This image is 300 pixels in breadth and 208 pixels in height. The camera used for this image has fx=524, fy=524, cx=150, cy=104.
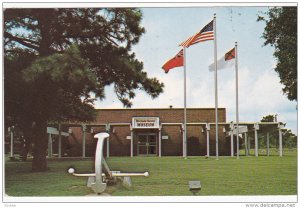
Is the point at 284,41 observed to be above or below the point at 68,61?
above

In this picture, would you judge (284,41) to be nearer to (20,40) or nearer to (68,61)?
(68,61)

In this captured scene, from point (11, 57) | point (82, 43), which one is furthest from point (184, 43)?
point (11, 57)

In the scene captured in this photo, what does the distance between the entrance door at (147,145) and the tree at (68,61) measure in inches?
155

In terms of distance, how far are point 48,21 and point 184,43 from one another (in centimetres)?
197

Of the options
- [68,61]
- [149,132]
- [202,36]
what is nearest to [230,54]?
[202,36]

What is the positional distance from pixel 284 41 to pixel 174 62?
1.66 meters

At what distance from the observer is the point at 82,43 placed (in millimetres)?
7465

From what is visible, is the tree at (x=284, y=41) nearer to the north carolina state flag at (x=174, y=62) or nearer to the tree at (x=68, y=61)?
the north carolina state flag at (x=174, y=62)

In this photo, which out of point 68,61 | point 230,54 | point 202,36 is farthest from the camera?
point 202,36

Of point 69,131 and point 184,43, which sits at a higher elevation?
point 184,43

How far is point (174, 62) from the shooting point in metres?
8.05

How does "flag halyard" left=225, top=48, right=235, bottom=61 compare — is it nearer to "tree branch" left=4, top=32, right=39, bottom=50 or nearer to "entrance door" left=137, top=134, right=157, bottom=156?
"tree branch" left=4, top=32, right=39, bottom=50
